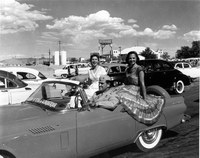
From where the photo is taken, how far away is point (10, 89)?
607cm

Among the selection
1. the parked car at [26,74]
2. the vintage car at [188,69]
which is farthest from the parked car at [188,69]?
the parked car at [26,74]

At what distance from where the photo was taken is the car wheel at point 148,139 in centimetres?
384

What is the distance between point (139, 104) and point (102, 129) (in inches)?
33.6

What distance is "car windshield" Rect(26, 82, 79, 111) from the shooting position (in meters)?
3.31

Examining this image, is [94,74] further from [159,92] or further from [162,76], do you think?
[162,76]

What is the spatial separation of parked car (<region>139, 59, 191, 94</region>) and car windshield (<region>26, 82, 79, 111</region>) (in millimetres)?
6804

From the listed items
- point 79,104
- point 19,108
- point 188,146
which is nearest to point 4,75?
point 19,108

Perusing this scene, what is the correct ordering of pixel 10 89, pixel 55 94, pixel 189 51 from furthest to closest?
1. pixel 189 51
2. pixel 10 89
3. pixel 55 94

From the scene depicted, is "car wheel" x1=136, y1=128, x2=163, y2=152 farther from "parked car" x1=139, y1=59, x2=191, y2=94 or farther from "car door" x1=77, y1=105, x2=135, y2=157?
"parked car" x1=139, y1=59, x2=191, y2=94

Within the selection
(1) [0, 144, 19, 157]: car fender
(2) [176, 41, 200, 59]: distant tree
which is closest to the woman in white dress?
(1) [0, 144, 19, 157]: car fender

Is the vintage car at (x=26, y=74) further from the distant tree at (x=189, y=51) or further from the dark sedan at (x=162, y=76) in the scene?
the distant tree at (x=189, y=51)

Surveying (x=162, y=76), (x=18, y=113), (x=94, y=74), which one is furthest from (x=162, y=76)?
(x=18, y=113)

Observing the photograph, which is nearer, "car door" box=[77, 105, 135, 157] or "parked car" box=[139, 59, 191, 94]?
"car door" box=[77, 105, 135, 157]

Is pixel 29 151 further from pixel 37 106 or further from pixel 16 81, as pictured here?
pixel 16 81
